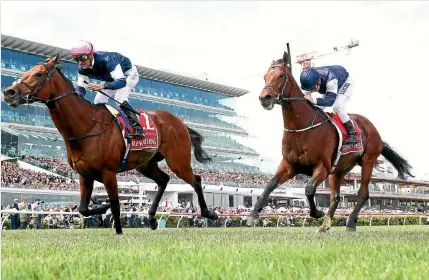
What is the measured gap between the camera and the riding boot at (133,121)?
7.07 metres

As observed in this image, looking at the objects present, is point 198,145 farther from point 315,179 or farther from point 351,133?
point 315,179

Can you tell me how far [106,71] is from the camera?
7.08m

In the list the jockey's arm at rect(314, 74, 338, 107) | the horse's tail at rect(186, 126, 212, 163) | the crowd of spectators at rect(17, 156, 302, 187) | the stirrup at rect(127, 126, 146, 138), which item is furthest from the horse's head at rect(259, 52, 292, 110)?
the crowd of spectators at rect(17, 156, 302, 187)

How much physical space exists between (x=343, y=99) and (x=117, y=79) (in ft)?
9.95

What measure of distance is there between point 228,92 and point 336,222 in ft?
161

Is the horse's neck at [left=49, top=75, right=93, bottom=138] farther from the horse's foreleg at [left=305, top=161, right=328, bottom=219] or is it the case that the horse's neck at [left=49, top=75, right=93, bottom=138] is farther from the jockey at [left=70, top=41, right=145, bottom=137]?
the horse's foreleg at [left=305, top=161, right=328, bottom=219]

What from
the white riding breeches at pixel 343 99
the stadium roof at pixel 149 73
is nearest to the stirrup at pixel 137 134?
the white riding breeches at pixel 343 99

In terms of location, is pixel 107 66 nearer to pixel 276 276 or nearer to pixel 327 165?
pixel 327 165

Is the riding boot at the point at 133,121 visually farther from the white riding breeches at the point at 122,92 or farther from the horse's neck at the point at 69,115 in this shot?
the horse's neck at the point at 69,115

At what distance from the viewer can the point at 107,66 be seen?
22.9 feet

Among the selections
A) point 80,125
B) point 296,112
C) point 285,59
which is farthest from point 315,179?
point 80,125

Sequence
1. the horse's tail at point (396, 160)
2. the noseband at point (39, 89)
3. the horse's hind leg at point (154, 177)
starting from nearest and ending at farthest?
the noseband at point (39, 89)
the horse's hind leg at point (154, 177)
the horse's tail at point (396, 160)

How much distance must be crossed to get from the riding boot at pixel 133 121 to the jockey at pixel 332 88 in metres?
2.05

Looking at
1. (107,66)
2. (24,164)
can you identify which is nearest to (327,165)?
(107,66)
